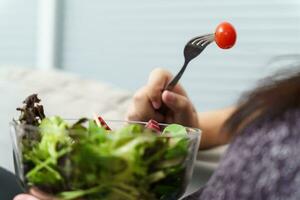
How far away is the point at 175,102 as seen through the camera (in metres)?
→ 0.59

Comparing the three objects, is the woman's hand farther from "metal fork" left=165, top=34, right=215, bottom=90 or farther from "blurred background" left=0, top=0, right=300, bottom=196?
"blurred background" left=0, top=0, right=300, bottom=196

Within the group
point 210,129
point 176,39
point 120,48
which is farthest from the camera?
point 120,48

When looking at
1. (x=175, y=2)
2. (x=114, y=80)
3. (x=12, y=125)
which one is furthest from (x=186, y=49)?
(x=114, y=80)

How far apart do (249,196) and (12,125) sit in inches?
6.9

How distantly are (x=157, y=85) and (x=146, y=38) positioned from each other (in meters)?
0.91

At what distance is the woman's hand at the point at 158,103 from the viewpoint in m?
0.60

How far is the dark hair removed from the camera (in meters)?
0.38

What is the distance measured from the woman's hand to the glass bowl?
0.83 feet

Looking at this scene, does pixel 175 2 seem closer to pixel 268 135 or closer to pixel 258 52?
pixel 258 52

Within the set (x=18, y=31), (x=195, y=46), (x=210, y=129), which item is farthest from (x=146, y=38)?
(x=195, y=46)

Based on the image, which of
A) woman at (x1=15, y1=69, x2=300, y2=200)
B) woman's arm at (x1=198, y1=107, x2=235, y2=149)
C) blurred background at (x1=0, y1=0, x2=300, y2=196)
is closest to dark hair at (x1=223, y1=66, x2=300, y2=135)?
woman at (x1=15, y1=69, x2=300, y2=200)

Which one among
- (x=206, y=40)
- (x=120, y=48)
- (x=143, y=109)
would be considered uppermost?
(x=206, y=40)

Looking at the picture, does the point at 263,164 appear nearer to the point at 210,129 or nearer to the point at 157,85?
the point at 157,85

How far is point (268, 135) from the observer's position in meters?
0.37
